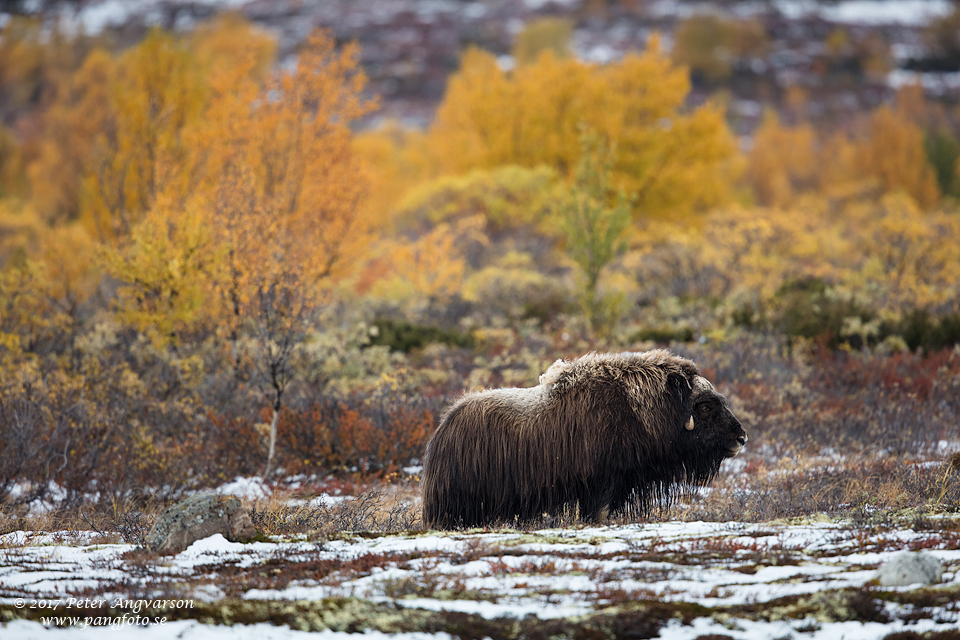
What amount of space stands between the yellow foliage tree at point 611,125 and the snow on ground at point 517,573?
21051mm

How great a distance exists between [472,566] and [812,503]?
318 centimetres

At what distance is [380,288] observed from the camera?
17688 millimetres

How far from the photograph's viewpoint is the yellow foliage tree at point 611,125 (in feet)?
Result: 84.3

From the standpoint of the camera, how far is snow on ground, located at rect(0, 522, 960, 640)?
10.7ft

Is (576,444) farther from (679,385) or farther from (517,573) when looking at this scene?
(517,573)

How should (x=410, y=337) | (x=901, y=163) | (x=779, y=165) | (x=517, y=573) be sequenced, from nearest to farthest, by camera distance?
(x=517, y=573)
(x=410, y=337)
(x=901, y=163)
(x=779, y=165)

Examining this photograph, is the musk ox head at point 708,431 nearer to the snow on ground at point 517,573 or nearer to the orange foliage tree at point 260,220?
the snow on ground at point 517,573

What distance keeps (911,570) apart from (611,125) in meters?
22.9

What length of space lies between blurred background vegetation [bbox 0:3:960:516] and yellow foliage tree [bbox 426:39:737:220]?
0.09 m

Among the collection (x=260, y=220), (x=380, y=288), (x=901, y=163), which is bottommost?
(x=901, y=163)

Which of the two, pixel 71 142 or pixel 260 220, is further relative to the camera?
pixel 71 142

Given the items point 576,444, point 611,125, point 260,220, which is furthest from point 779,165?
point 576,444

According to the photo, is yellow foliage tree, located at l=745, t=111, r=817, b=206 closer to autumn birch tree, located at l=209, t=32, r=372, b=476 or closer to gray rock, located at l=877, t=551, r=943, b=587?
autumn birch tree, located at l=209, t=32, r=372, b=476

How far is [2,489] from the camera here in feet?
23.4
